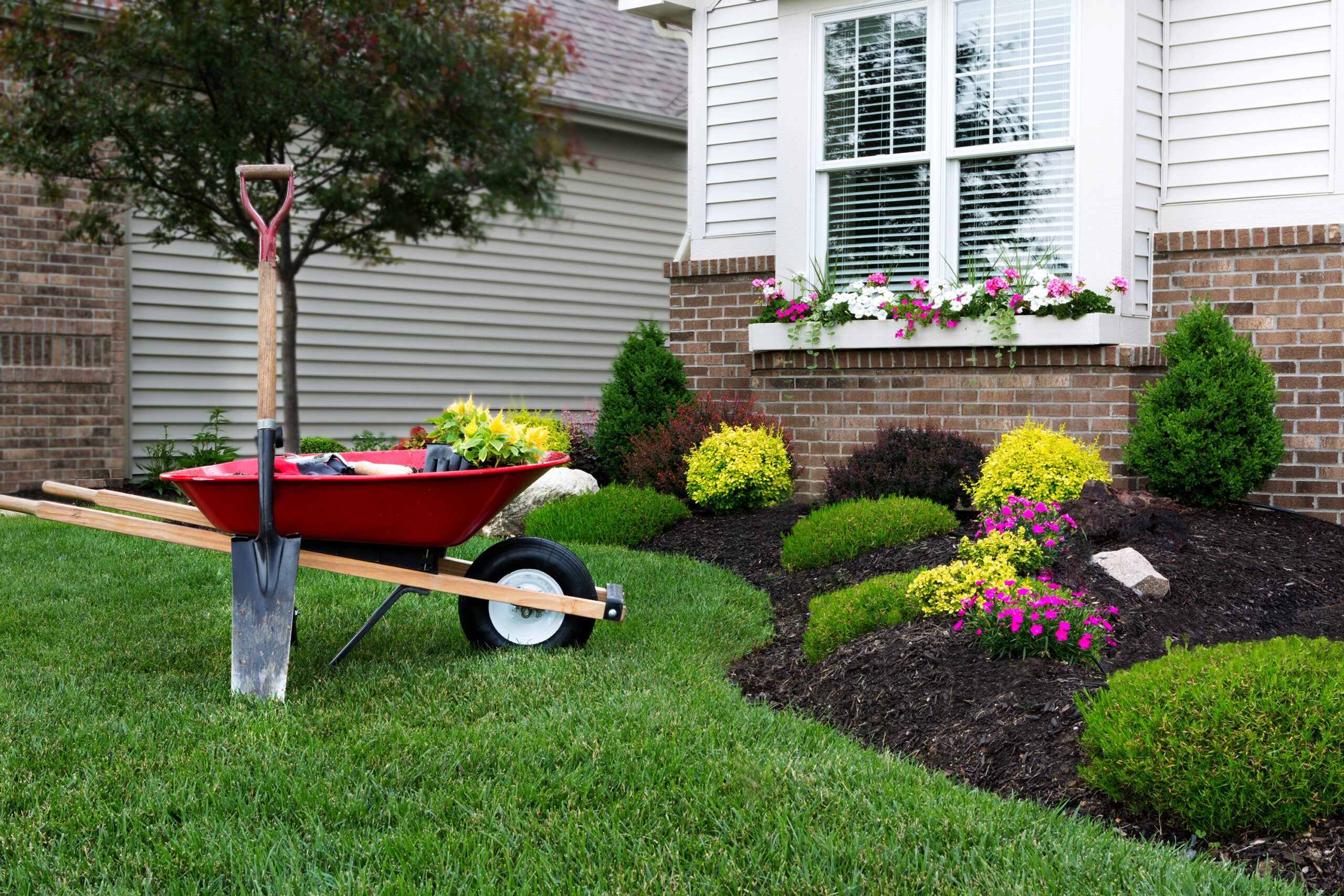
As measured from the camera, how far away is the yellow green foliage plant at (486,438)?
414cm

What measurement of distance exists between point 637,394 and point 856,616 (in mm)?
4202

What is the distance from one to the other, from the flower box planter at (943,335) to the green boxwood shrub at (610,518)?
4.82 ft

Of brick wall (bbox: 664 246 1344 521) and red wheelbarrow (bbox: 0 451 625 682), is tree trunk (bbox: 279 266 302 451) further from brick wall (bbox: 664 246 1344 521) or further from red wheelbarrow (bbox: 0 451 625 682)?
red wheelbarrow (bbox: 0 451 625 682)

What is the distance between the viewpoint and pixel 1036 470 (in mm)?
6203

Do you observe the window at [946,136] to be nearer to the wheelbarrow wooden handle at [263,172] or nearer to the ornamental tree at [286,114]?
the ornamental tree at [286,114]

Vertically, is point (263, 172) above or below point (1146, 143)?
below

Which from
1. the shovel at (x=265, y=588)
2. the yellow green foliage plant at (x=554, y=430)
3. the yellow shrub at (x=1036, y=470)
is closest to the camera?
the shovel at (x=265, y=588)

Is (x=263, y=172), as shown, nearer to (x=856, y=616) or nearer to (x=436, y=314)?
(x=856, y=616)

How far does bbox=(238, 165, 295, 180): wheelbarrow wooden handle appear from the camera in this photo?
3.79 m

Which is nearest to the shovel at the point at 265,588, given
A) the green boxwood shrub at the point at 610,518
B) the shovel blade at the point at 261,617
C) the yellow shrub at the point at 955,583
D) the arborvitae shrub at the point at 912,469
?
the shovel blade at the point at 261,617

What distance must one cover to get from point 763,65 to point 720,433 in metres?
3.05

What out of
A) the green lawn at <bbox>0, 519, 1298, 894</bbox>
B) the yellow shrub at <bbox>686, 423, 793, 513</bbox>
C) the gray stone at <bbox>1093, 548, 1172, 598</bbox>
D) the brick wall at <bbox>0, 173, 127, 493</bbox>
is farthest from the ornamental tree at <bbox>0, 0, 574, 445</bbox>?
the gray stone at <bbox>1093, 548, 1172, 598</bbox>

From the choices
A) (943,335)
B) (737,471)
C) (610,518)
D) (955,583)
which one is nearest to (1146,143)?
(943,335)

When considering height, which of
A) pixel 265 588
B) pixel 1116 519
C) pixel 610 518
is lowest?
pixel 610 518
